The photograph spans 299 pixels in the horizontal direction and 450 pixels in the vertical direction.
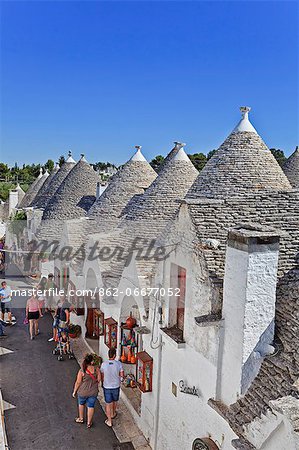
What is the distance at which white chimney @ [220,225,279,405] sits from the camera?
485 cm

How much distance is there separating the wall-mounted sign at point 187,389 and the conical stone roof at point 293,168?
30.6ft

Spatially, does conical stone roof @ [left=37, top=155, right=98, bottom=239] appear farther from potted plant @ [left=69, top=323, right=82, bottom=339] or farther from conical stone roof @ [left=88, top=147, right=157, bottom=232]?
potted plant @ [left=69, top=323, right=82, bottom=339]

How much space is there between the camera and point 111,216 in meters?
14.0

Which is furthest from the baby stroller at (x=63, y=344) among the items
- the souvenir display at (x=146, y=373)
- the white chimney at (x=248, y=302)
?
the white chimney at (x=248, y=302)

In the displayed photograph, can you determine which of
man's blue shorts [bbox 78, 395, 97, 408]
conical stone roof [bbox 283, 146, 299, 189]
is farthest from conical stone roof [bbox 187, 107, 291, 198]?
man's blue shorts [bbox 78, 395, 97, 408]

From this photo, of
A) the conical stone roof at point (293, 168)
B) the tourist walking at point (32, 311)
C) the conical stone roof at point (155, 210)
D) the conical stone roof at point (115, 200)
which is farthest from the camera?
the conical stone roof at point (293, 168)

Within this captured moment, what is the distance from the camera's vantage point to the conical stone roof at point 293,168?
565 inches

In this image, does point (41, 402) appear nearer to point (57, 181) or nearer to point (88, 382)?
point (88, 382)

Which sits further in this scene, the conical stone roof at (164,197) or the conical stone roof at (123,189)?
the conical stone roof at (123,189)

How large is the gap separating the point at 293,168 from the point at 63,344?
31.5ft

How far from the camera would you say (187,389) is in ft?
20.1

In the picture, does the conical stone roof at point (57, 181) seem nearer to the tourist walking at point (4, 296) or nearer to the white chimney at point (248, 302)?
the tourist walking at point (4, 296)

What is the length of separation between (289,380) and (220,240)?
7.12 feet

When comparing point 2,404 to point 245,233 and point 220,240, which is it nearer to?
point 220,240
